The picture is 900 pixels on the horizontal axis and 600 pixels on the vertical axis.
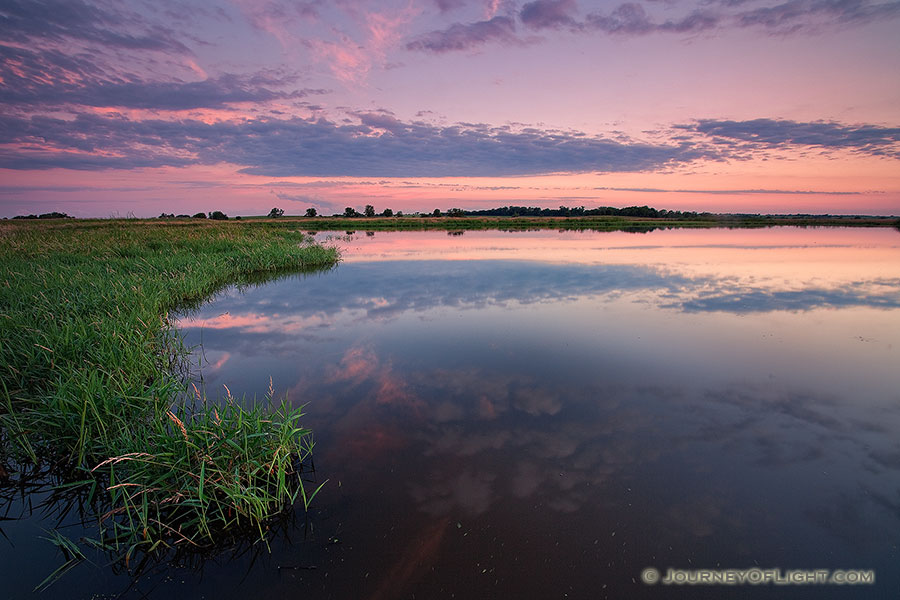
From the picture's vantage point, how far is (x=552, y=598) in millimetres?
3441

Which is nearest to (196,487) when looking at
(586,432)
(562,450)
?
(562,450)

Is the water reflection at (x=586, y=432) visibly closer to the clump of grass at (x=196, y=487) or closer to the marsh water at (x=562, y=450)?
the marsh water at (x=562, y=450)

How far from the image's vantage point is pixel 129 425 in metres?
5.24

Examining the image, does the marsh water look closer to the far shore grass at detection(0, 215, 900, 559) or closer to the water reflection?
the water reflection

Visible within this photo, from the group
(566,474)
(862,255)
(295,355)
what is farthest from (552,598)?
(862,255)

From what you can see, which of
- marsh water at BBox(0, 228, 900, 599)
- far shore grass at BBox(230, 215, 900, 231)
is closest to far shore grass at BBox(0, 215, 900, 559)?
marsh water at BBox(0, 228, 900, 599)

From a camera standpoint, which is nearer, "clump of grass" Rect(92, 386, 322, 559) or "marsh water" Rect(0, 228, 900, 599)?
"marsh water" Rect(0, 228, 900, 599)

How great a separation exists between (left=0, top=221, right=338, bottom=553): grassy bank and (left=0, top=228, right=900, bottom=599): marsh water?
1.64ft

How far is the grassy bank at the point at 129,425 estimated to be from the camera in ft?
13.5

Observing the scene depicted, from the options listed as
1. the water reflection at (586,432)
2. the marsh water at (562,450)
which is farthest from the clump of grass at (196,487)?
the water reflection at (586,432)

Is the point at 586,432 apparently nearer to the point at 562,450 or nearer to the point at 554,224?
the point at 562,450

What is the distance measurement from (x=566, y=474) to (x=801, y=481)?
9.41 ft

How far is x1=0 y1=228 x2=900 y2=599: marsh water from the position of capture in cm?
371

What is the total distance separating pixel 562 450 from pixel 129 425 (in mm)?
5827
